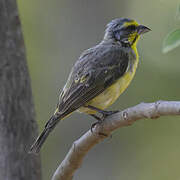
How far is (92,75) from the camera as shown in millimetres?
4980

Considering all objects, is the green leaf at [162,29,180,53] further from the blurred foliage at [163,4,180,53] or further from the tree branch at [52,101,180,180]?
the tree branch at [52,101,180,180]

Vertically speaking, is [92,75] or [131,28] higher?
[131,28]

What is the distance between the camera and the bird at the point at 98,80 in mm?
4680

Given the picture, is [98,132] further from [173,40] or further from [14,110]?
[173,40]

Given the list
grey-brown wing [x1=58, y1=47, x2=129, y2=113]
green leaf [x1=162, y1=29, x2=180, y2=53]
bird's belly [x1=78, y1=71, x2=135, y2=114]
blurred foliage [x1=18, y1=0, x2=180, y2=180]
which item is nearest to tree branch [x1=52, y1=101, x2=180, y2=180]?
green leaf [x1=162, y1=29, x2=180, y2=53]

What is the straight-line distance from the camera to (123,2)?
8.97 m

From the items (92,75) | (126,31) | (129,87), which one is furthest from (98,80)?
(129,87)

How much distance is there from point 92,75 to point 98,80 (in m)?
0.11

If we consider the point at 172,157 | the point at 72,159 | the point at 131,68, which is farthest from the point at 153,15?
the point at 72,159

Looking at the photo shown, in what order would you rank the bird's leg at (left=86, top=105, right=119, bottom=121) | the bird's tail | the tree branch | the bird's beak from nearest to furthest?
the tree branch < the bird's tail < the bird's leg at (left=86, top=105, right=119, bottom=121) < the bird's beak

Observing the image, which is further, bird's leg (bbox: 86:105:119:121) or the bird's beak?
the bird's beak

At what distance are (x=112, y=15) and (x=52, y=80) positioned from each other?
1.60 metres

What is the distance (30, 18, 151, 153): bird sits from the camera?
15.4ft

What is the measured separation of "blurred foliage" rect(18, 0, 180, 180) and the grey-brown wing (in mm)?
2680
